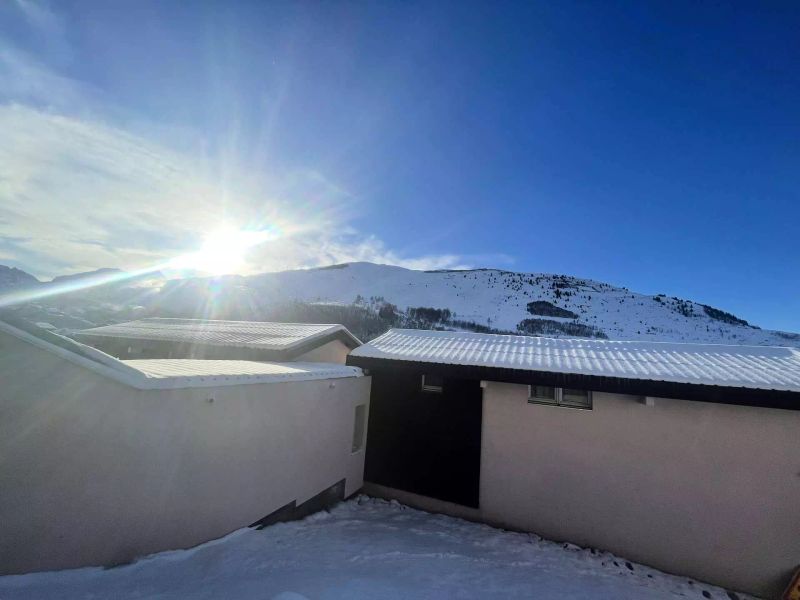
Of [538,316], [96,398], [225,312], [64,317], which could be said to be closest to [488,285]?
[538,316]

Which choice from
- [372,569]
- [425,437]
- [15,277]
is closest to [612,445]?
[425,437]

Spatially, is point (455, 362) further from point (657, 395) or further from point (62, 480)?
point (62, 480)

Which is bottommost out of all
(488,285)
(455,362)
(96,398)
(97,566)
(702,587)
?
(702,587)

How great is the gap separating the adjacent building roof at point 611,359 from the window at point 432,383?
20.3 inches

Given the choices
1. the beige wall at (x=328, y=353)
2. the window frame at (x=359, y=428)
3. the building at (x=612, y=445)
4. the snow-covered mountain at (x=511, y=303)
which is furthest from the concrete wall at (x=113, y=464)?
the snow-covered mountain at (x=511, y=303)

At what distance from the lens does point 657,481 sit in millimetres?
5762

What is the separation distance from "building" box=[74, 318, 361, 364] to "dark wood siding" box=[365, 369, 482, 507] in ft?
8.72

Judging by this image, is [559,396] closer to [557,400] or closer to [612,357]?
[557,400]

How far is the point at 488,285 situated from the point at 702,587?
8076 centimetres

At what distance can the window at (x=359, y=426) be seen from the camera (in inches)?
302

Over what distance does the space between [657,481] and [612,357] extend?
2204 mm

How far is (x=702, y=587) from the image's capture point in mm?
5289

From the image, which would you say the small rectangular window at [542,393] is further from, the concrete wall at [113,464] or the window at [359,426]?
the concrete wall at [113,464]

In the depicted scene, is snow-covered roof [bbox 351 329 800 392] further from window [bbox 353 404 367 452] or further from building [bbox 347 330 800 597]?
window [bbox 353 404 367 452]
